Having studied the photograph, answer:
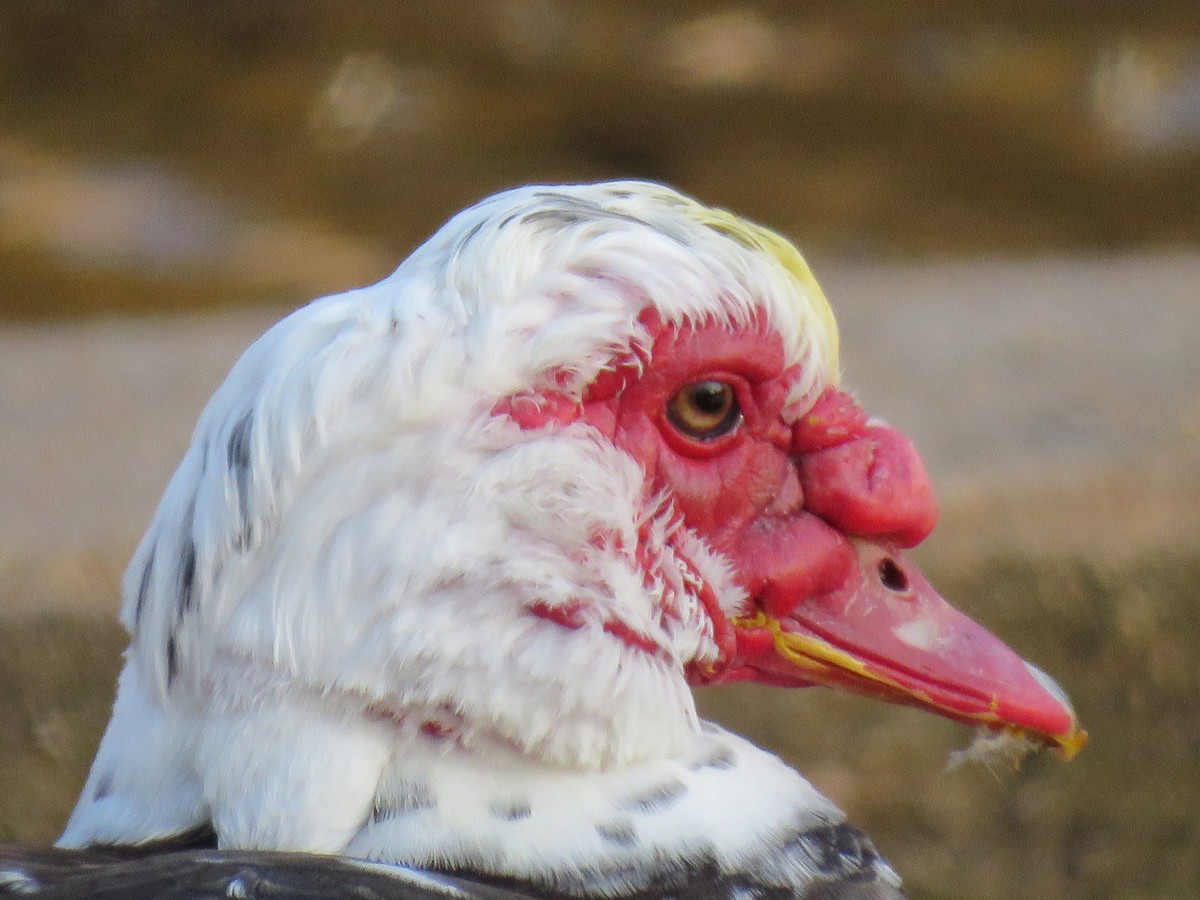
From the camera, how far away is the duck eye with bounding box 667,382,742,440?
1.72 meters

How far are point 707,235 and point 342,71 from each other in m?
6.48

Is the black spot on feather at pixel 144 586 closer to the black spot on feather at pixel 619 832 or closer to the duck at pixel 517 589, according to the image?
the duck at pixel 517 589

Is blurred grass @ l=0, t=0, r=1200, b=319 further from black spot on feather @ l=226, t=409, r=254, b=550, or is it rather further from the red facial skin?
black spot on feather @ l=226, t=409, r=254, b=550

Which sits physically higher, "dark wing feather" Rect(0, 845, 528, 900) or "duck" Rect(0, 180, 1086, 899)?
"duck" Rect(0, 180, 1086, 899)

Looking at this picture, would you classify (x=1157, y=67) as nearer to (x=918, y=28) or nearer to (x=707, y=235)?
(x=918, y=28)

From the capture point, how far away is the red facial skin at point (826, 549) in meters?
1.75

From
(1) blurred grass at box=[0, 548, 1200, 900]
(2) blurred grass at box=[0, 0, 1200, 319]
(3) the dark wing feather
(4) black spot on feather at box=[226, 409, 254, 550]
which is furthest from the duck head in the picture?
(2) blurred grass at box=[0, 0, 1200, 319]

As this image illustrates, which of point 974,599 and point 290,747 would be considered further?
point 974,599

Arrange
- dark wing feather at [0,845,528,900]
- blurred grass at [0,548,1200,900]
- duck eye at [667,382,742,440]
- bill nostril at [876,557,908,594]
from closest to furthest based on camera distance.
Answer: dark wing feather at [0,845,528,900] → duck eye at [667,382,742,440] → bill nostril at [876,557,908,594] → blurred grass at [0,548,1200,900]

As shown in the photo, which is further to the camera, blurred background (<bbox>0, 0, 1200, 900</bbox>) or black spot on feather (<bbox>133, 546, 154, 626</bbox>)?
blurred background (<bbox>0, 0, 1200, 900</bbox>)

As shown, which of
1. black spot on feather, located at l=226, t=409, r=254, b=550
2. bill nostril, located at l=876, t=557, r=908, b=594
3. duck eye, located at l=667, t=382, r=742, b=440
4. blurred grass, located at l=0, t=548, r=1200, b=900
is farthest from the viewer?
blurred grass, located at l=0, t=548, r=1200, b=900

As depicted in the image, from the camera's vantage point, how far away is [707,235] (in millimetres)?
1709

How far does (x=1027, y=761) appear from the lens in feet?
11.1

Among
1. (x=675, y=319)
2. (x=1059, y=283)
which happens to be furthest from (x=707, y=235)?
(x=1059, y=283)
